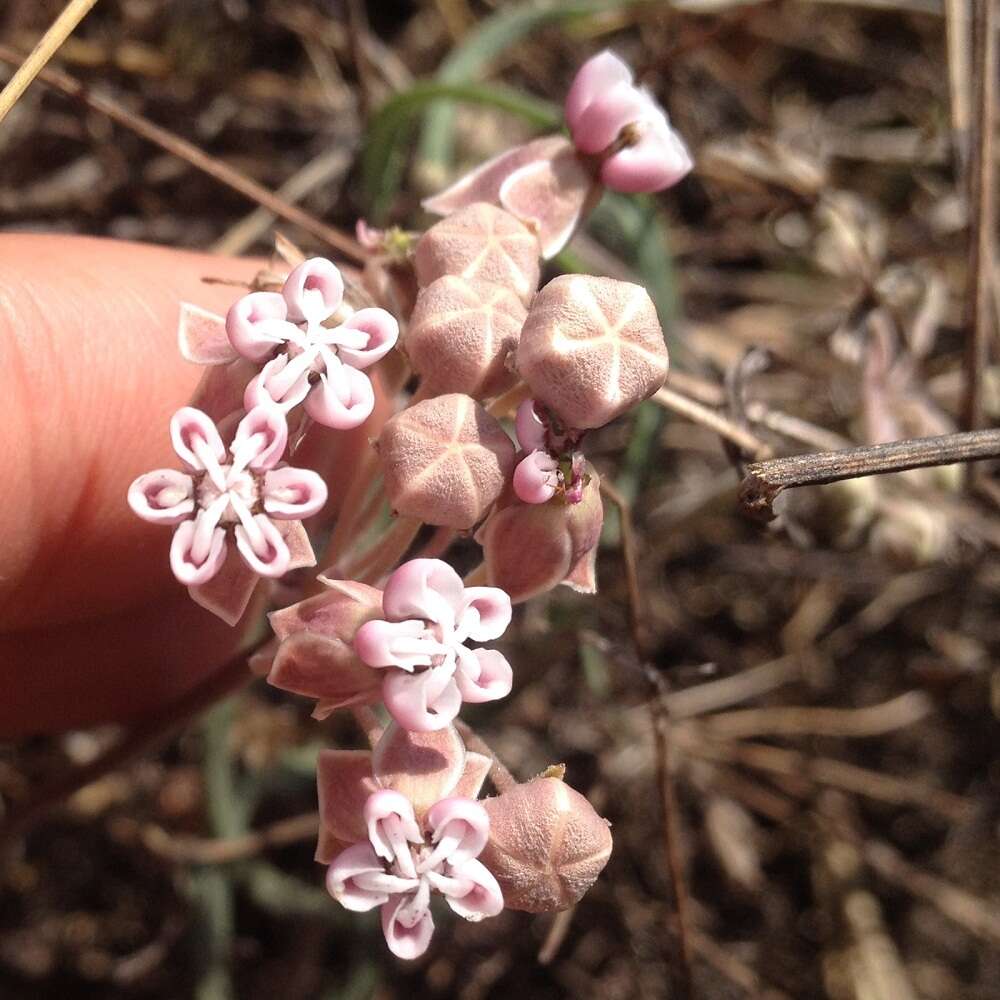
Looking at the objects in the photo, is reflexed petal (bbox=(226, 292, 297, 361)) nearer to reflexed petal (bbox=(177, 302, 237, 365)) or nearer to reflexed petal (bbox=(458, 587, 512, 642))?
reflexed petal (bbox=(177, 302, 237, 365))

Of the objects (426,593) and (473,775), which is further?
(473,775)

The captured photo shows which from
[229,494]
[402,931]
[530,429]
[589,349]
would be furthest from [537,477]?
[402,931]

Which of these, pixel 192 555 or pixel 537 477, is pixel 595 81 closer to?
pixel 537 477

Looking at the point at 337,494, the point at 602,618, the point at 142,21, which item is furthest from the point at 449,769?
the point at 142,21

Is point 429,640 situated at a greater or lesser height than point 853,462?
greater

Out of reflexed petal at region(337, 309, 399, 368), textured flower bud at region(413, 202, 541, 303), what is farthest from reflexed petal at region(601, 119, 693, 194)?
reflexed petal at region(337, 309, 399, 368)

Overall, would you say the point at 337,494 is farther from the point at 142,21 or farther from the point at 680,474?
the point at 142,21
